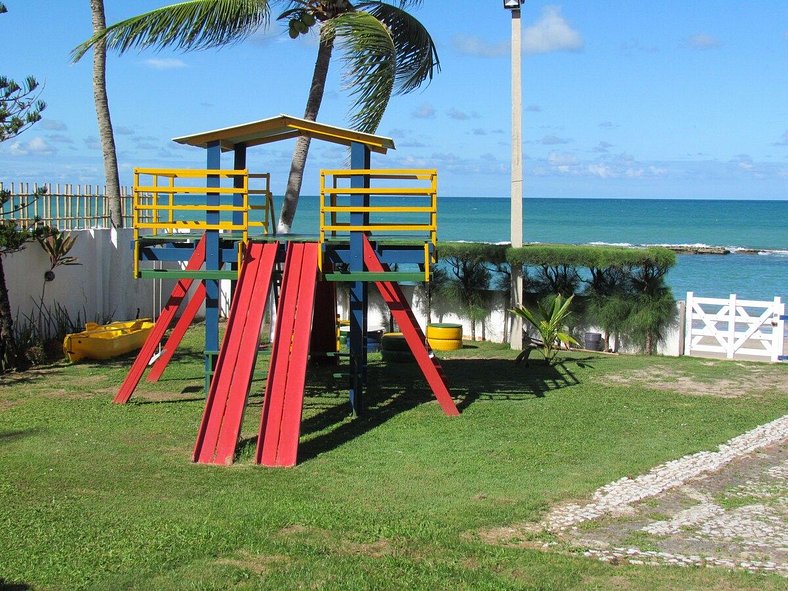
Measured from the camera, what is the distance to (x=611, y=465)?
417 inches

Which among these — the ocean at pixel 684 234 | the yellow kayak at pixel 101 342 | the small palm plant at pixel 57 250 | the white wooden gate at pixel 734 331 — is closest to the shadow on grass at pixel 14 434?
the yellow kayak at pixel 101 342

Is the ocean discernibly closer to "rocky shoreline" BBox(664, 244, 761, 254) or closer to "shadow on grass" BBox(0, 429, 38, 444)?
"rocky shoreline" BBox(664, 244, 761, 254)

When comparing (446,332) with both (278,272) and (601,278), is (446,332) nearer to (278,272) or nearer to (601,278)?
(601,278)

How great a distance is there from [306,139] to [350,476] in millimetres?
10419

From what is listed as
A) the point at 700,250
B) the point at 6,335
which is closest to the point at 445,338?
the point at 6,335

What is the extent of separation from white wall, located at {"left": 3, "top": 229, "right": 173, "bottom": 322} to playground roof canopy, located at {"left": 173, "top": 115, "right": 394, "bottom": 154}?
5581 millimetres

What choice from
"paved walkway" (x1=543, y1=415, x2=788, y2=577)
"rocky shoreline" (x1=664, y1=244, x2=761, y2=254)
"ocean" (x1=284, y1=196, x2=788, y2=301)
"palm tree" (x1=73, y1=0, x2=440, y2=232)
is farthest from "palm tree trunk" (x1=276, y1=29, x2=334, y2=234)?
"rocky shoreline" (x1=664, y1=244, x2=761, y2=254)

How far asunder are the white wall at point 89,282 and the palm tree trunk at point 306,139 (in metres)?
3.09

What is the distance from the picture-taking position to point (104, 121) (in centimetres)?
2155

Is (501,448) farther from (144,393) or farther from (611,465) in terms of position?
(144,393)

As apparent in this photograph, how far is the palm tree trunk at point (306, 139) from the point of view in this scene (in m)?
19.0

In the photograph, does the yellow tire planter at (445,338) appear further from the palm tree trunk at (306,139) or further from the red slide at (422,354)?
the red slide at (422,354)

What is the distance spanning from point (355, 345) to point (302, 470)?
139 inches

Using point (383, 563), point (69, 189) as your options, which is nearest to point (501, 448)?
point (383, 563)
